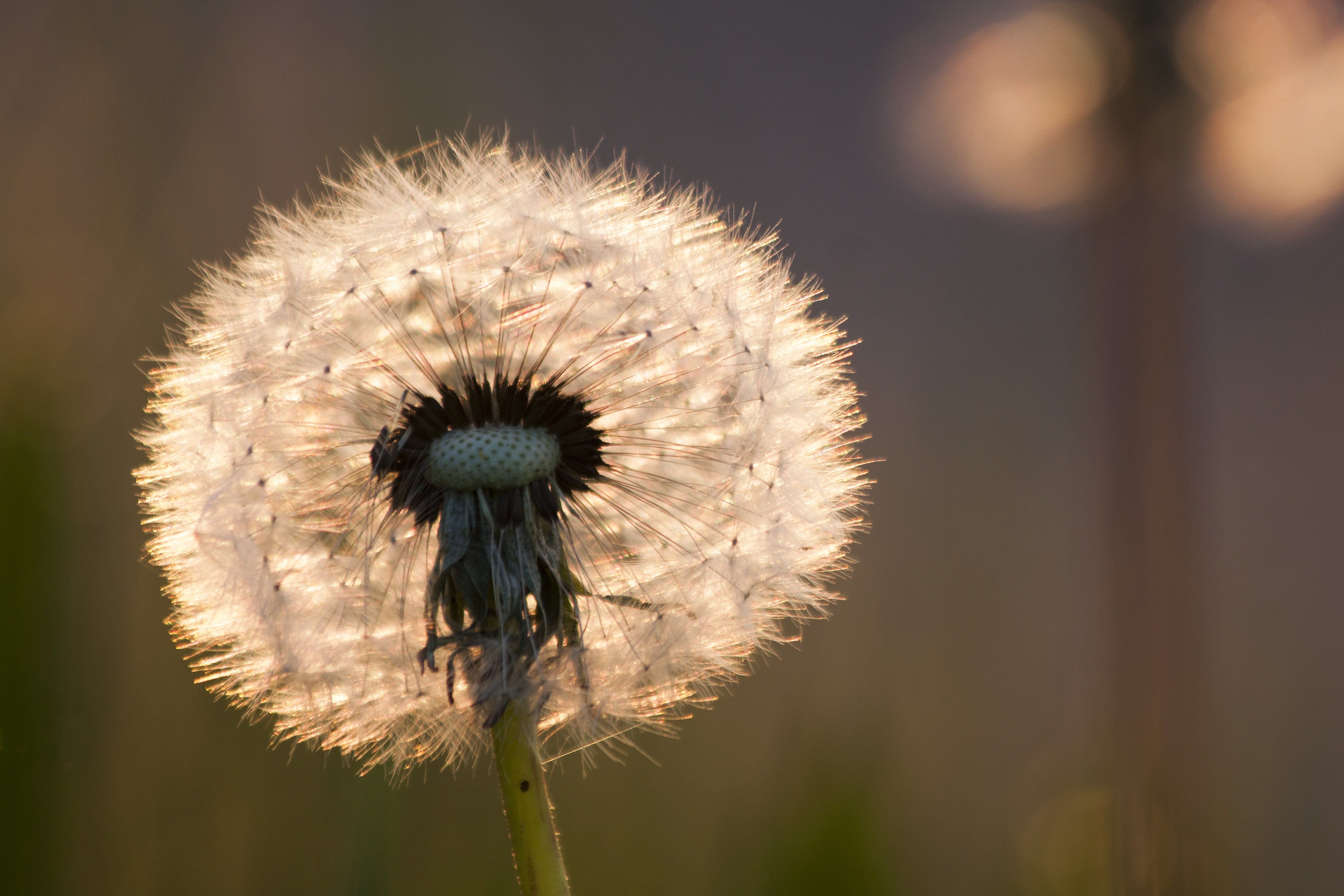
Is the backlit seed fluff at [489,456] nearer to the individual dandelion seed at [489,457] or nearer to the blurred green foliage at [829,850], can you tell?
the individual dandelion seed at [489,457]

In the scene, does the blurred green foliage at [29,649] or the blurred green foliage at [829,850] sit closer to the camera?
the blurred green foliage at [29,649]

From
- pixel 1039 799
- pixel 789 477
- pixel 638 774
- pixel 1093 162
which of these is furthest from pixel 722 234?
pixel 1039 799

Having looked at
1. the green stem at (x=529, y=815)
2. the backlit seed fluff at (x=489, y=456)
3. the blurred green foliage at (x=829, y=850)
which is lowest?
the blurred green foliage at (x=829, y=850)

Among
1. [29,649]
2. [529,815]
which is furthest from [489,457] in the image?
[29,649]

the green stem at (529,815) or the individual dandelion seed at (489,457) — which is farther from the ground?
the individual dandelion seed at (489,457)

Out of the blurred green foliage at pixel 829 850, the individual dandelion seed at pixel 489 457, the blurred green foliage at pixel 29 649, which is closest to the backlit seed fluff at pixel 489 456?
the individual dandelion seed at pixel 489 457

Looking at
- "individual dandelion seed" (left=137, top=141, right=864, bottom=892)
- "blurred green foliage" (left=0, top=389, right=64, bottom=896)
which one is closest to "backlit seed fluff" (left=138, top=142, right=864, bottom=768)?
"individual dandelion seed" (left=137, top=141, right=864, bottom=892)
